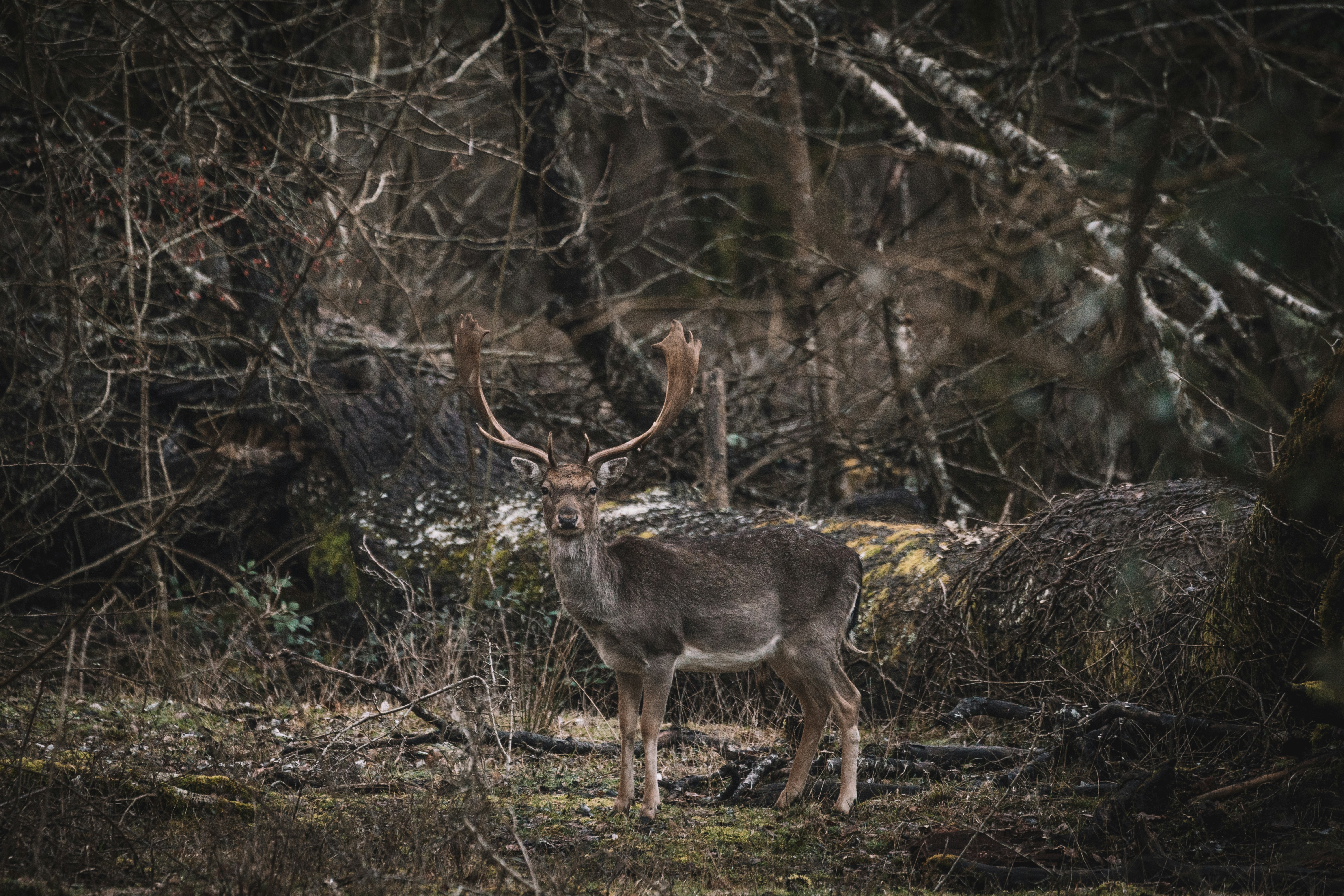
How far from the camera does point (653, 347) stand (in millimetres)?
6770

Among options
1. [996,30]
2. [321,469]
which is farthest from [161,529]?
[996,30]

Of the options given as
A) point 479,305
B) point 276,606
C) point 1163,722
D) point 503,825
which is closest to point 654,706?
point 503,825

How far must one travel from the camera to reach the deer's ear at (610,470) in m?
6.74

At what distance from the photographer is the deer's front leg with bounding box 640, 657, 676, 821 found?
20.0ft

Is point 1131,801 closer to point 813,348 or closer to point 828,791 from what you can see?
point 828,791

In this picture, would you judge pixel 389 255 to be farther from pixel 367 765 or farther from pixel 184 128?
pixel 367 765

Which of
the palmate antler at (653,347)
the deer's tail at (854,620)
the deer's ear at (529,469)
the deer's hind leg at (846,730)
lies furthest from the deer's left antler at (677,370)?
the deer's hind leg at (846,730)

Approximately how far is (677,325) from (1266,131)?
4607mm

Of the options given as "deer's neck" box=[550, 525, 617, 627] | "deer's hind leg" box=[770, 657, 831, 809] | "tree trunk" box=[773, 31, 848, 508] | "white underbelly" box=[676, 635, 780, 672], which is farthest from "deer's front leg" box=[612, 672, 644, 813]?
"tree trunk" box=[773, 31, 848, 508]

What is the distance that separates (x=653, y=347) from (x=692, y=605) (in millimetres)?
1487

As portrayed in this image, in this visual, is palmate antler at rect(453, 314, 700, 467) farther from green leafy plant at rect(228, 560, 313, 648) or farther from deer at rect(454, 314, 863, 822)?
green leafy plant at rect(228, 560, 313, 648)

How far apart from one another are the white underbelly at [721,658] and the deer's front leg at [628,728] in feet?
0.87

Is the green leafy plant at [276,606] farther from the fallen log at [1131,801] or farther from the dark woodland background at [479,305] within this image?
the fallen log at [1131,801]

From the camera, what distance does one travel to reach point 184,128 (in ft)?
24.7
